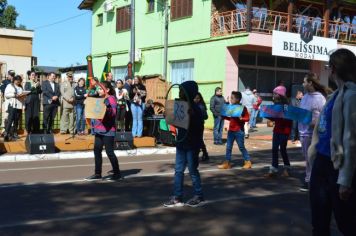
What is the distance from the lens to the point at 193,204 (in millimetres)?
7488

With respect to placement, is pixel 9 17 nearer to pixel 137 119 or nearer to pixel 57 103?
pixel 57 103

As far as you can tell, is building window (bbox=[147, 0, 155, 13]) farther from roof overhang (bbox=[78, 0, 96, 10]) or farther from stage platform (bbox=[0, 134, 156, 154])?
stage platform (bbox=[0, 134, 156, 154])

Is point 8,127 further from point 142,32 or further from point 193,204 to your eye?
point 142,32

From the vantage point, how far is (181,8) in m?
26.7

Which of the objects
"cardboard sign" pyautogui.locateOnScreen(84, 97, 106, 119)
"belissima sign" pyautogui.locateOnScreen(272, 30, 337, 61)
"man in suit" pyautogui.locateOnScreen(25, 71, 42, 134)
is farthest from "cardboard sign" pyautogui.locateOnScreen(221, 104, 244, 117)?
"belissima sign" pyautogui.locateOnScreen(272, 30, 337, 61)

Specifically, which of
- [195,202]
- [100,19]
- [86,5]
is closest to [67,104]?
[195,202]

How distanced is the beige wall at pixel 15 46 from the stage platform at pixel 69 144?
1500 cm

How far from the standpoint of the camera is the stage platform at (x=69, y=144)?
13562 mm

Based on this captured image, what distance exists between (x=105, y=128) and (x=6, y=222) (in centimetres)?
333

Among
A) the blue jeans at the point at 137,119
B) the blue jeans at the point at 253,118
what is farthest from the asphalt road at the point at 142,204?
the blue jeans at the point at 253,118

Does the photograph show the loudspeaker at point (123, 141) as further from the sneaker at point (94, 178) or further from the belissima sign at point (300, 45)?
the belissima sign at point (300, 45)

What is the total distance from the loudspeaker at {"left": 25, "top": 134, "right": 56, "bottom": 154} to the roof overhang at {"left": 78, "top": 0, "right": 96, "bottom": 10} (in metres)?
23.2

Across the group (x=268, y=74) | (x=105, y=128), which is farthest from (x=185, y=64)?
(x=105, y=128)

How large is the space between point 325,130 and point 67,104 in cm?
1307
